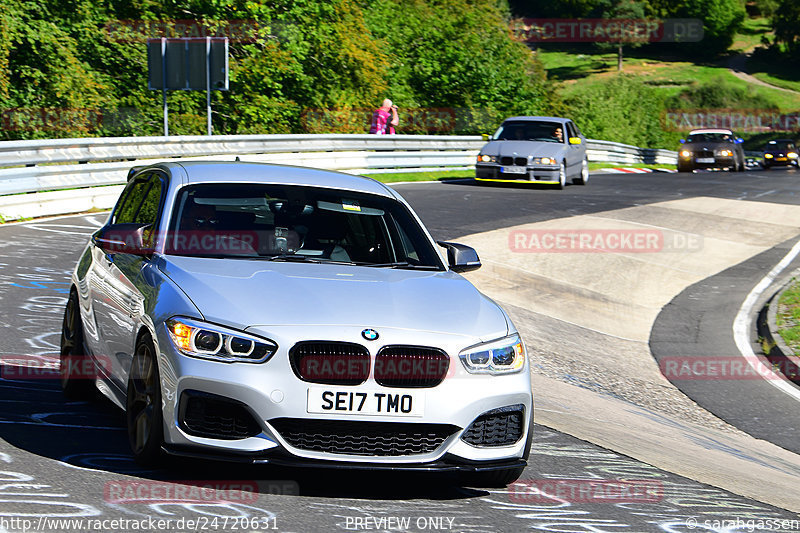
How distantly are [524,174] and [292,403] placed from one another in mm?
21796

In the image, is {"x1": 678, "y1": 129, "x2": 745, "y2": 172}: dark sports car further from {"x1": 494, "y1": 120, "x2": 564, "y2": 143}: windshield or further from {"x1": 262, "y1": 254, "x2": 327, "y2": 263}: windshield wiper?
{"x1": 262, "y1": 254, "x2": 327, "y2": 263}: windshield wiper

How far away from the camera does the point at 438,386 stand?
16.9 feet

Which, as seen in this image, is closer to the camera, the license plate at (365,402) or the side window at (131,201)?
the license plate at (365,402)

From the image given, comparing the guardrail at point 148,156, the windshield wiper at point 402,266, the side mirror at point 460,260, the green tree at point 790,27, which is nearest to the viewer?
the windshield wiper at point 402,266

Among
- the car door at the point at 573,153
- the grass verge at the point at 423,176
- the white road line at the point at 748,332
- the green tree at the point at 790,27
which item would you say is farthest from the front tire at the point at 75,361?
the green tree at the point at 790,27

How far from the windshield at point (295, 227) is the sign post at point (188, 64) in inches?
698

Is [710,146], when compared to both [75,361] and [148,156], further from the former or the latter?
[75,361]

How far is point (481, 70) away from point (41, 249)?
108 ft

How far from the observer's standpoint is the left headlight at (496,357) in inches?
208

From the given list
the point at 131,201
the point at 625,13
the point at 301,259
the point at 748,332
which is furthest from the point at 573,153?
the point at 625,13

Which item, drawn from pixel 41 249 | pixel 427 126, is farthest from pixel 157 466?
pixel 427 126

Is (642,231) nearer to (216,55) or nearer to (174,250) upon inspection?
(216,55)

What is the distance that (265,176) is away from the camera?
6.64 metres

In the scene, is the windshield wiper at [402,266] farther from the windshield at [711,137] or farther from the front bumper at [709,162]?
the windshield at [711,137]
